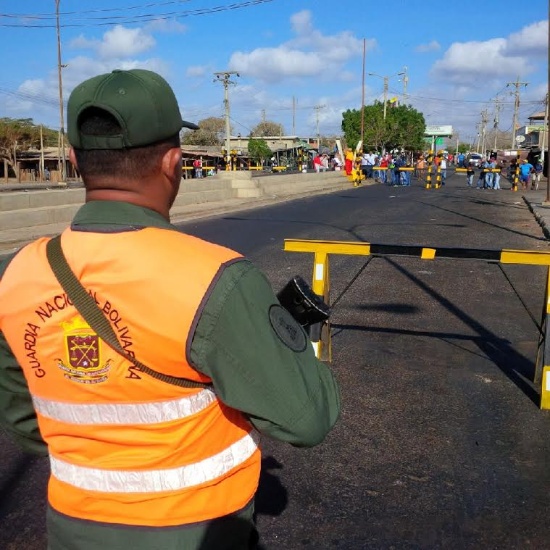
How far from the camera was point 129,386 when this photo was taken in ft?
4.17

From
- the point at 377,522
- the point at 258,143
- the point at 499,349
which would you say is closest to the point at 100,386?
the point at 377,522

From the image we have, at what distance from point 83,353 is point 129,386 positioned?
11cm

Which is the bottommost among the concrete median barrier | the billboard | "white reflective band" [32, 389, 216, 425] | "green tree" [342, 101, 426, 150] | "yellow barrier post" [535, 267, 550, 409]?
"yellow barrier post" [535, 267, 550, 409]

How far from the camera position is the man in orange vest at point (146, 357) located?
3.96 feet

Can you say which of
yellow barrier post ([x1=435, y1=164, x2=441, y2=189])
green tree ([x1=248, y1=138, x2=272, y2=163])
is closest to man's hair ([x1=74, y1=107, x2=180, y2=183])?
yellow barrier post ([x1=435, y1=164, x2=441, y2=189])

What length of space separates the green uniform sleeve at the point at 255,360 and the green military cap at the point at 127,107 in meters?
0.36

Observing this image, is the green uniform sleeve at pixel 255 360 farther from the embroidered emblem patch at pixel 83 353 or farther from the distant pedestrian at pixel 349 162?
the distant pedestrian at pixel 349 162

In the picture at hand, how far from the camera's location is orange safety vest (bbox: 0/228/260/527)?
3.97 feet

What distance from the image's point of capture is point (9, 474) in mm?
3674

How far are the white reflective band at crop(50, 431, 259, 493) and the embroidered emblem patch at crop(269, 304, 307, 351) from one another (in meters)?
0.28

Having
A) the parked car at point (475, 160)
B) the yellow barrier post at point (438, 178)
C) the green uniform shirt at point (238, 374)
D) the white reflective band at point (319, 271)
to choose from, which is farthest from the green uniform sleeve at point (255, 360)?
the parked car at point (475, 160)

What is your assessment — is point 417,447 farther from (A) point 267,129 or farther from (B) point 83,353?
(A) point 267,129

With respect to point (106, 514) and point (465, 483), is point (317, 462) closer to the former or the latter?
point (465, 483)

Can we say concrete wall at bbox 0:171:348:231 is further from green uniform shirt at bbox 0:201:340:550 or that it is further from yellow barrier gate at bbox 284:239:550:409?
green uniform shirt at bbox 0:201:340:550
